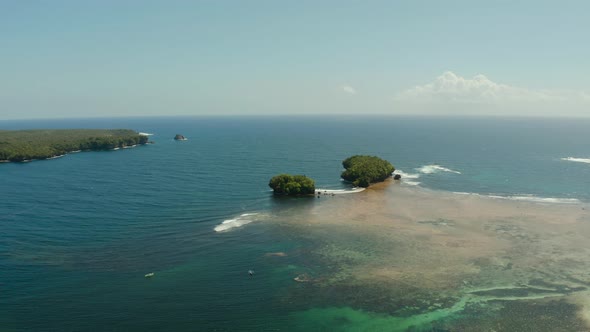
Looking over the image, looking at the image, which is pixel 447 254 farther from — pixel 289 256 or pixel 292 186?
pixel 292 186

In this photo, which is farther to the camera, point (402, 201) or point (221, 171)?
point (221, 171)

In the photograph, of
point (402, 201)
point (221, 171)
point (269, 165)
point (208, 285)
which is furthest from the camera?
point (269, 165)

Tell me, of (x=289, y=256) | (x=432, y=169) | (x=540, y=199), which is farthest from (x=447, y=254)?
(x=432, y=169)

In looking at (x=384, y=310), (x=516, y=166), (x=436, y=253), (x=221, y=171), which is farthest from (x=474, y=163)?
(x=384, y=310)

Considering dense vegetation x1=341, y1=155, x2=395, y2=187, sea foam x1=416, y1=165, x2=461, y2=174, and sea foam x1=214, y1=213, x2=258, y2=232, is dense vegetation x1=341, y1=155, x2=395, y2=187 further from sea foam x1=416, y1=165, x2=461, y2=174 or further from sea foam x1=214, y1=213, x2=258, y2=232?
sea foam x1=214, y1=213, x2=258, y2=232

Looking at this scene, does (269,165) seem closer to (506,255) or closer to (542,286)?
(506,255)

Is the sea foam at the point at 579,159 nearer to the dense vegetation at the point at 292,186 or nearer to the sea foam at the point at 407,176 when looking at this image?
the sea foam at the point at 407,176
